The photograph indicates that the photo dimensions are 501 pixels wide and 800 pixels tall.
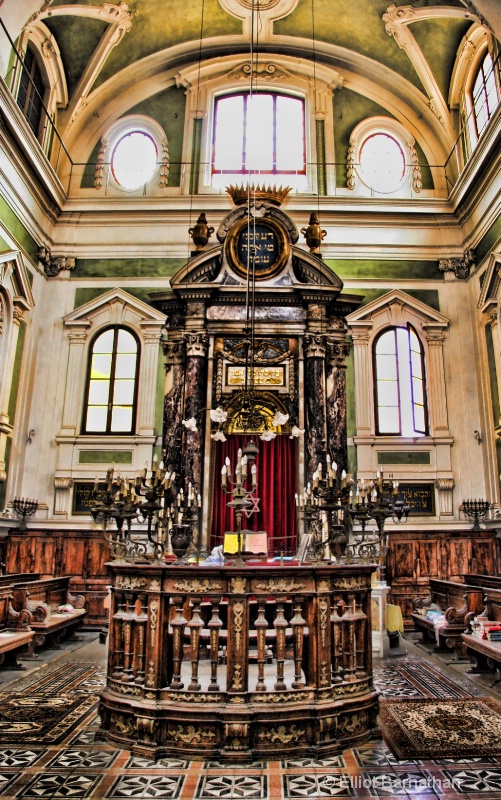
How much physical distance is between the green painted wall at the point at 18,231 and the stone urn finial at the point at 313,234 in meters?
5.01

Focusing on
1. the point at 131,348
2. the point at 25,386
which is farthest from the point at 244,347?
the point at 25,386

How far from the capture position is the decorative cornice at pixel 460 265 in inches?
476

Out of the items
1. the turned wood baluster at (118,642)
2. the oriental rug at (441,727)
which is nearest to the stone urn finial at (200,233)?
the turned wood baluster at (118,642)

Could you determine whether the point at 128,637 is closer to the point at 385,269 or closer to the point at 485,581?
the point at 485,581

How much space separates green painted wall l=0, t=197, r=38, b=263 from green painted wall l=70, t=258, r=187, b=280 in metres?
0.96

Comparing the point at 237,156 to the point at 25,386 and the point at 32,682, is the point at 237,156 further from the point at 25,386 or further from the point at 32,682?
the point at 32,682

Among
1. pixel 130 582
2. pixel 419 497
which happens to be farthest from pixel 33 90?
pixel 130 582

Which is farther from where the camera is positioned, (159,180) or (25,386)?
(159,180)

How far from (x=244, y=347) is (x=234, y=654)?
24.4 ft

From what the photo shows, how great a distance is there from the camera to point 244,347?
11133 mm

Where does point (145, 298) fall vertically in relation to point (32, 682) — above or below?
above

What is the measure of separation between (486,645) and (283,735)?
3.14 metres

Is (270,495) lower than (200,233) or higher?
lower

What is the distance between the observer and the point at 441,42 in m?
12.4
